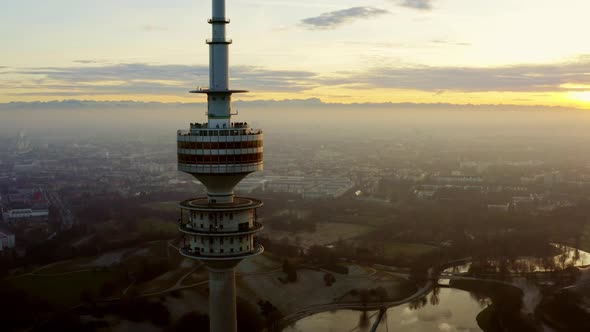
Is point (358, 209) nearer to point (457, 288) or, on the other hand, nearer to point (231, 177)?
point (457, 288)

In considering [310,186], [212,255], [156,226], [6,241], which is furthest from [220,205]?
[310,186]

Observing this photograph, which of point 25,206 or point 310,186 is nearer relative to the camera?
point 25,206

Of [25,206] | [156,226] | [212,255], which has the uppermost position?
[212,255]

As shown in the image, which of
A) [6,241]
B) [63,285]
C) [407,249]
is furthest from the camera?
[6,241]

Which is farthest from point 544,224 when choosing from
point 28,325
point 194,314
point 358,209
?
point 28,325

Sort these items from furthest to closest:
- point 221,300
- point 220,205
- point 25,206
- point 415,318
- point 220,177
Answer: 1. point 25,206
2. point 415,318
3. point 221,300
4. point 220,205
5. point 220,177

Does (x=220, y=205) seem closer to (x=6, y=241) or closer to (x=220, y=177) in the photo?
(x=220, y=177)
